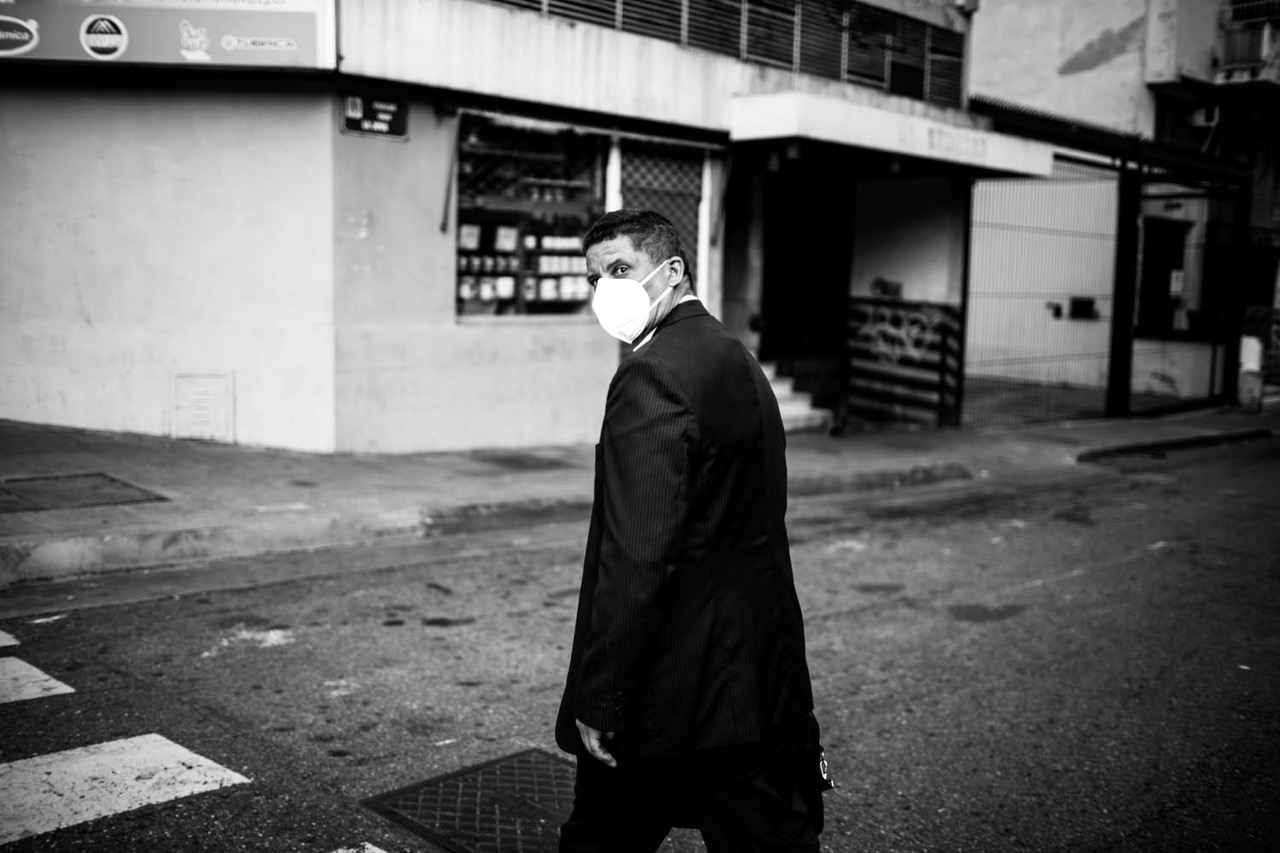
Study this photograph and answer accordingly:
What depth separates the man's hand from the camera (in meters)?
2.58

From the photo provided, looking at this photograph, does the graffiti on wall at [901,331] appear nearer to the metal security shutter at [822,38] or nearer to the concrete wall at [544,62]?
the metal security shutter at [822,38]

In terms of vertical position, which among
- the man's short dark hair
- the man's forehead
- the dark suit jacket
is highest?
the man's short dark hair

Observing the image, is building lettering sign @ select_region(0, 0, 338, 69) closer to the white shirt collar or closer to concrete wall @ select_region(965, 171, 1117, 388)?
the white shirt collar

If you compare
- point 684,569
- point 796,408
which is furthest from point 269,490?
point 796,408

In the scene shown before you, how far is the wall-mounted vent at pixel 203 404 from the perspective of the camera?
10.4 meters

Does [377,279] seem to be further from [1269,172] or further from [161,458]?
[1269,172]

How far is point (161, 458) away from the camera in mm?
9656

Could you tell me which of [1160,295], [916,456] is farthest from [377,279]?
[1160,295]

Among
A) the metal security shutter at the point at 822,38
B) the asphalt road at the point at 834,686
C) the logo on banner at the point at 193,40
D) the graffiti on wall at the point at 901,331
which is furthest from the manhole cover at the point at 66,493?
the graffiti on wall at the point at 901,331

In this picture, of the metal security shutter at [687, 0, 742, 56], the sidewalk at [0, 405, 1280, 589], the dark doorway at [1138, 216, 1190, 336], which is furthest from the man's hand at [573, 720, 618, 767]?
the dark doorway at [1138, 216, 1190, 336]

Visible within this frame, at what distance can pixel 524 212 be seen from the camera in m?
12.0

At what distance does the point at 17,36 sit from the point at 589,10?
5272 mm

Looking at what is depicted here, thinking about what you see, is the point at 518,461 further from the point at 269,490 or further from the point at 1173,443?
the point at 1173,443

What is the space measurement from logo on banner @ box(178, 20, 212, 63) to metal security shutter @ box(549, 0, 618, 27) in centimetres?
344
